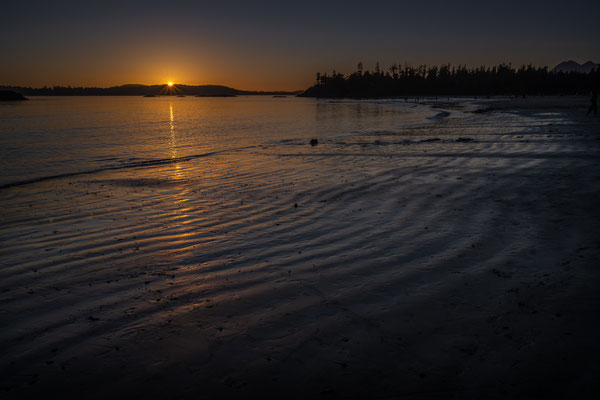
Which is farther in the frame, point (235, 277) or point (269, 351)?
point (235, 277)

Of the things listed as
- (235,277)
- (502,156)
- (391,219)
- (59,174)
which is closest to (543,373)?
(235,277)

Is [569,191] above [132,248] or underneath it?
above

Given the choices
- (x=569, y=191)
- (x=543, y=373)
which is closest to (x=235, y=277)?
(x=543, y=373)

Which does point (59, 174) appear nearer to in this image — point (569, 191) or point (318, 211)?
point (318, 211)

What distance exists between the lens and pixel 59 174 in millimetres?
15008

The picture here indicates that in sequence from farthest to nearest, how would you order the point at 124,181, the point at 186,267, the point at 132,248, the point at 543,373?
the point at 124,181 < the point at 132,248 < the point at 186,267 < the point at 543,373

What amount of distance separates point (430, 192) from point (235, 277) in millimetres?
6557

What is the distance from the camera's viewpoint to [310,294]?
15.1ft

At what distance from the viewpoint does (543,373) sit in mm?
3100

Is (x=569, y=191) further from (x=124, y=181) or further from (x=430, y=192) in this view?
(x=124, y=181)

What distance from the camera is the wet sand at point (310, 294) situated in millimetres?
3201

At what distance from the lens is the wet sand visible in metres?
3.20

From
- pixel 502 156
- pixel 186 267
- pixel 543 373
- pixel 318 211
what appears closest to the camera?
pixel 543 373

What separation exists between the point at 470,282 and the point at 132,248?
5911 mm
